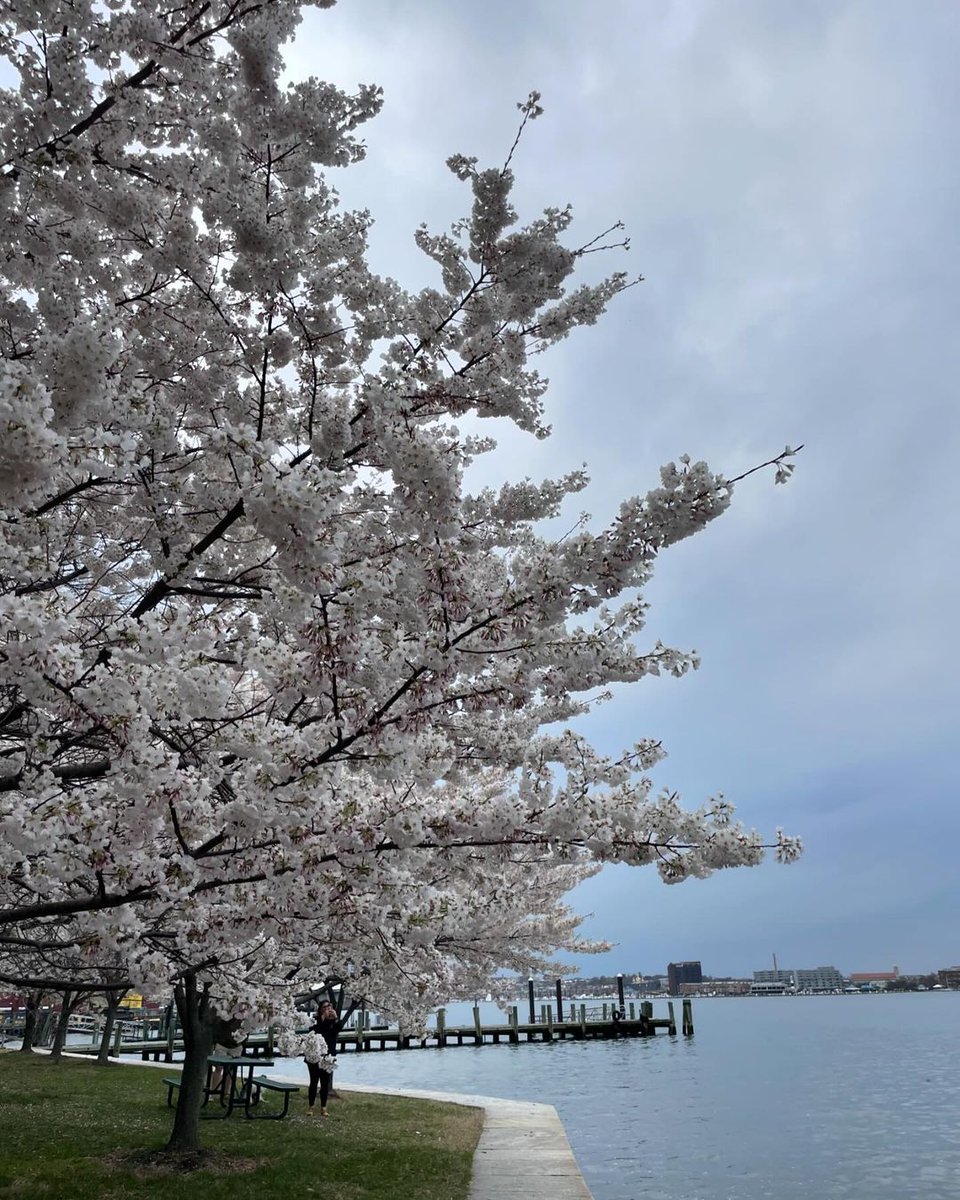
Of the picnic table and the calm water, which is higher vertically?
the picnic table

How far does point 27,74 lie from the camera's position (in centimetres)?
434

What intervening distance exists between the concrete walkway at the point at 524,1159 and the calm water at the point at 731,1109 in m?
0.97

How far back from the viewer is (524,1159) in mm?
11797

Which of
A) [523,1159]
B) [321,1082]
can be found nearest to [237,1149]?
[523,1159]

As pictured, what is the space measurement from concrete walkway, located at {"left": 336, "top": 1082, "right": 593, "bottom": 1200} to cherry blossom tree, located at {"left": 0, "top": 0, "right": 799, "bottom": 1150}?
17.6ft

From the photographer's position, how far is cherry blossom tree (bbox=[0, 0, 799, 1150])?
12.2 ft

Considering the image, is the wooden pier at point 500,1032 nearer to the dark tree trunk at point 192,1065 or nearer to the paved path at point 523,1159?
the paved path at point 523,1159

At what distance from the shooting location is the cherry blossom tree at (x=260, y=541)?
3.71m

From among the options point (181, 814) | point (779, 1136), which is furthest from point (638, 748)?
point (779, 1136)

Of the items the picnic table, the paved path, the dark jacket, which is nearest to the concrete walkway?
the paved path

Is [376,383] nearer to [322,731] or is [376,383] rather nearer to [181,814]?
[322,731]

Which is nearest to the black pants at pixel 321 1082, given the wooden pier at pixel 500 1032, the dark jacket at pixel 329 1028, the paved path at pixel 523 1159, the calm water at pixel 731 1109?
the dark jacket at pixel 329 1028

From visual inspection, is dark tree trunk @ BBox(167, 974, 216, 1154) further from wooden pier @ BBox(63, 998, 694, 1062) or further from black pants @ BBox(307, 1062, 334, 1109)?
wooden pier @ BBox(63, 998, 694, 1062)

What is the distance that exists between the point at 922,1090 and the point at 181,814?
30.4 metres
